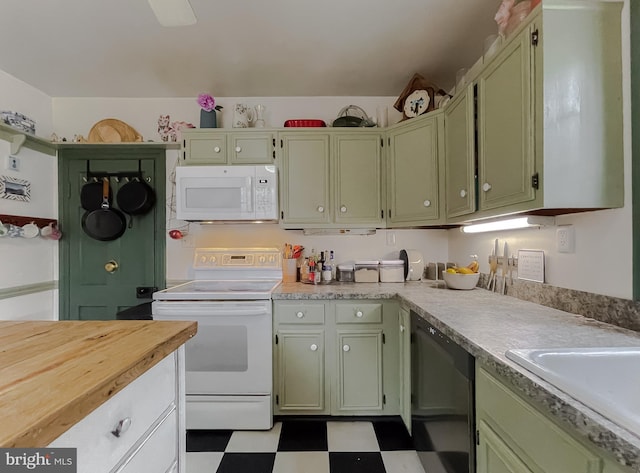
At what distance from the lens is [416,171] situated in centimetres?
219

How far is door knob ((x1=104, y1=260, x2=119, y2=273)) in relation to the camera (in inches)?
103

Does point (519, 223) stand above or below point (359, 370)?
above

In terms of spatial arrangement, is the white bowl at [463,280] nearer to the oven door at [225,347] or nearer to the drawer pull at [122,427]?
the oven door at [225,347]

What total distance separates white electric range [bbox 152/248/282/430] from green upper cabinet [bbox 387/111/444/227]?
3.71ft

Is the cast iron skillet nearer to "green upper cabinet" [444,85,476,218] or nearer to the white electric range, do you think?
the white electric range

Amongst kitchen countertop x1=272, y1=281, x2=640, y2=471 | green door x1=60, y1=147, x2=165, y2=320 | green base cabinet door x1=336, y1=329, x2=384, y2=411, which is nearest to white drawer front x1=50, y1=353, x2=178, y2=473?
kitchen countertop x1=272, y1=281, x2=640, y2=471

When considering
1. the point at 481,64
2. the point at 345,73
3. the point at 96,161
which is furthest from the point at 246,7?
the point at 96,161

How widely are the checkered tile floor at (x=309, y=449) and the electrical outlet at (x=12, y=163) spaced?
2.24 meters

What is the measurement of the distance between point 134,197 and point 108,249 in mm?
501

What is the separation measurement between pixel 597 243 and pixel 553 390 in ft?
2.95

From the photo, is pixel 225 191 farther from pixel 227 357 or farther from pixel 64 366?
pixel 64 366

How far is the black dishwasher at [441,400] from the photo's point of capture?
1.07 metres

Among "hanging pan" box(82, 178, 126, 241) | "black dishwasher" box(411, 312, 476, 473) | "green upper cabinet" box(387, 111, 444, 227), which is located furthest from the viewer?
"hanging pan" box(82, 178, 126, 241)

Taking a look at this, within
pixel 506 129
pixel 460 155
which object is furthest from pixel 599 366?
pixel 460 155
